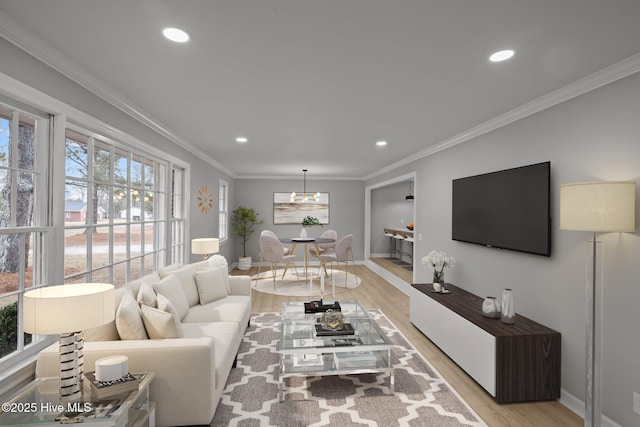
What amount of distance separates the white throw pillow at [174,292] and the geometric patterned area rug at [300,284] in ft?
9.02

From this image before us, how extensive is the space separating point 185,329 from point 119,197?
58.3 inches

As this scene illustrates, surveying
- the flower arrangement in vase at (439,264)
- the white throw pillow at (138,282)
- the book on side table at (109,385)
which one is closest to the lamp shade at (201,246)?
the white throw pillow at (138,282)

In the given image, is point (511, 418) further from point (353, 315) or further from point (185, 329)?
point (185, 329)

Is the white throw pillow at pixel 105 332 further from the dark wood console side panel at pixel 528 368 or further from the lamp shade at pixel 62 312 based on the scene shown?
the dark wood console side panel at pixel 528 368

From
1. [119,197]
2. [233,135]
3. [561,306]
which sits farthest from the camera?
[233,135]

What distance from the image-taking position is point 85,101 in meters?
2.53

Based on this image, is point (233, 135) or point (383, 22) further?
point (233, 135)

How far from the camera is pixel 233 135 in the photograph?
14.1ft

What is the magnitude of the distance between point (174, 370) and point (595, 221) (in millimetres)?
2781

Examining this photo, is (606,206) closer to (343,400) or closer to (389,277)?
(343,400)

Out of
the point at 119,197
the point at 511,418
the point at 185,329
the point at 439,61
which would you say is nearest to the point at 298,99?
the point at 439,61

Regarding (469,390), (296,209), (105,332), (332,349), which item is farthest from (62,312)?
(296,209)

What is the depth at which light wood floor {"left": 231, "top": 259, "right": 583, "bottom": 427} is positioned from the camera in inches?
93.6

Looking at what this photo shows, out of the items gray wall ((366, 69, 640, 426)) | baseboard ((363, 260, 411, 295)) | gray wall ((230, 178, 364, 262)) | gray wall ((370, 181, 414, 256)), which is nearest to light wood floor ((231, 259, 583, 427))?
gray wall ((366, 69, 640, 426))
